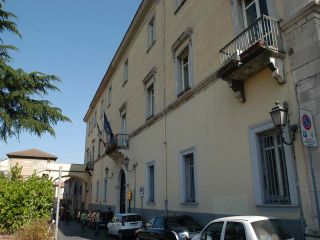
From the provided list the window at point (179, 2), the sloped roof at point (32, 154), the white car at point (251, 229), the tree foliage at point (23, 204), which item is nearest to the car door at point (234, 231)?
the white car at point (251, 229)

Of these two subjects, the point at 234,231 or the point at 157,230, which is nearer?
the point at 234,231

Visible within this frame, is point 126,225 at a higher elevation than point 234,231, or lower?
lower

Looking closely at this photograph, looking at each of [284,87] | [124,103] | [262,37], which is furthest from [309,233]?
[124,103]

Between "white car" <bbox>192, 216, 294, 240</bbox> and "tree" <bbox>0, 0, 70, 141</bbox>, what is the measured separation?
38.9ft

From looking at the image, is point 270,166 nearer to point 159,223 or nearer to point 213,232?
point 213,232

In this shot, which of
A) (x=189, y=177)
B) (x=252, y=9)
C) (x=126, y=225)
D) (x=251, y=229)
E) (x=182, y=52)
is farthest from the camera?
(x=126, y=225)

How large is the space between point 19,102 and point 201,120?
9.26 meters

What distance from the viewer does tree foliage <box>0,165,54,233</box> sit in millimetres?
13820

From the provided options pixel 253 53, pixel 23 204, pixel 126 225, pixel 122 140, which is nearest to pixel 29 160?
pixel 122 140

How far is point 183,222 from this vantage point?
1109 centimetres

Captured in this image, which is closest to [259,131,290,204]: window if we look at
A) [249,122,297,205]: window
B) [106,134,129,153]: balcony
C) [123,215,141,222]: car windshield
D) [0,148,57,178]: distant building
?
[249,122,297,205]: window

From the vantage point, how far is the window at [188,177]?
538 inches

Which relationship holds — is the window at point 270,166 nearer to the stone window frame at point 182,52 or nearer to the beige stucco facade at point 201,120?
the beige stucco facade at point 201,120

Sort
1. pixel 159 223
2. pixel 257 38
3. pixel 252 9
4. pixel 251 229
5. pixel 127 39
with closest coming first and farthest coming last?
pixel 251 229
pixel 257 38
pixel 252 9
pixel 159 223
pixel 127 39
